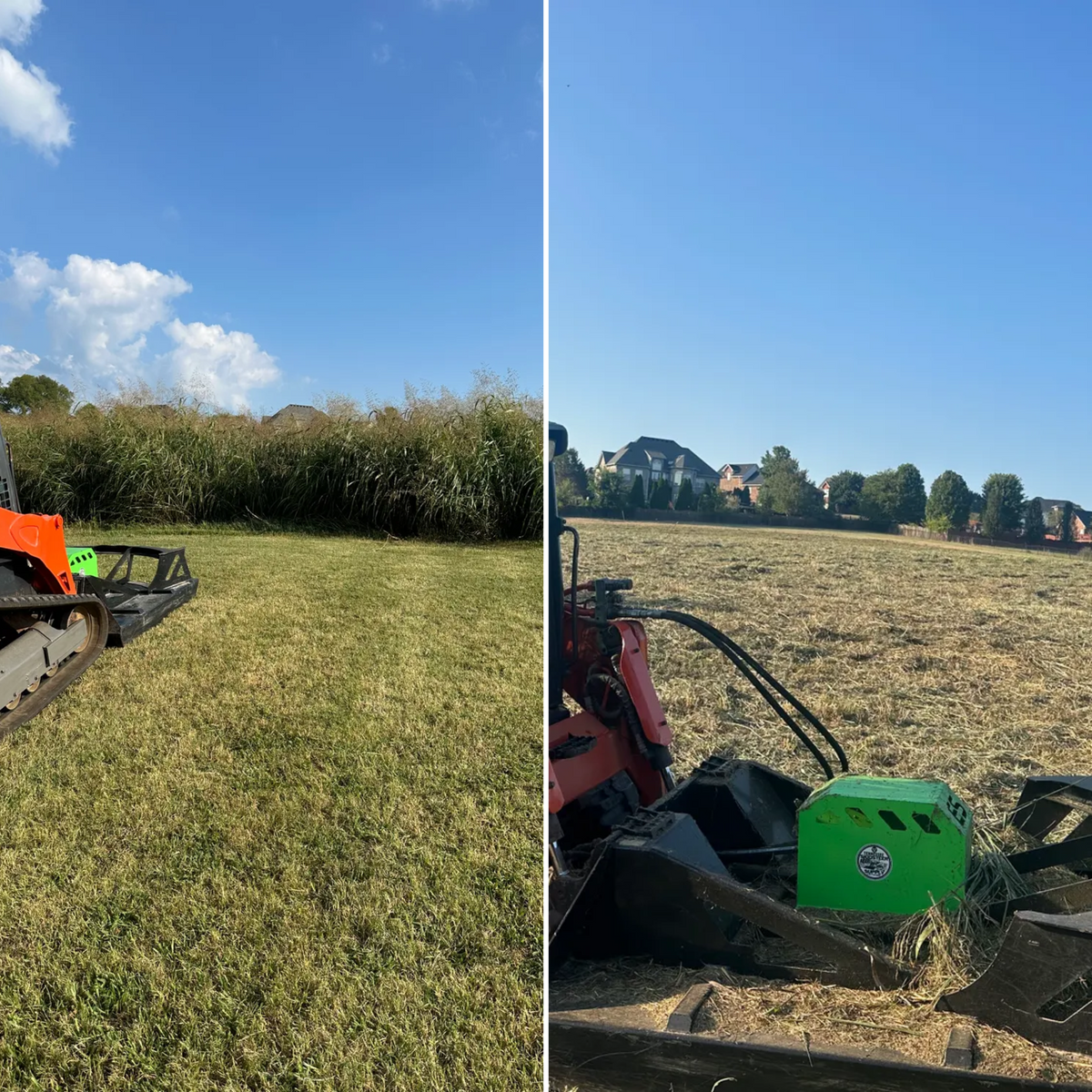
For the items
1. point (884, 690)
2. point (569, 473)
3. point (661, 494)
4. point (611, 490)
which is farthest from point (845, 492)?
point (569, 473)

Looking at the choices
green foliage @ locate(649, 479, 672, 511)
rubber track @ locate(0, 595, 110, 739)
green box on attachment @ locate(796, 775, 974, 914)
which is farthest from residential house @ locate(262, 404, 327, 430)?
green box on attachment @ locate(796, 775, 974, 914)

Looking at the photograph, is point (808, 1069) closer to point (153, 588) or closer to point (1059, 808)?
point (1059, 808)

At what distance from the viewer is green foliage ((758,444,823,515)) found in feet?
70.1

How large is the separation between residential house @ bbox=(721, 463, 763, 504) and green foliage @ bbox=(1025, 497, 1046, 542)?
5.80 metres

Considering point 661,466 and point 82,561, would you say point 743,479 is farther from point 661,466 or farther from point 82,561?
point 82,561

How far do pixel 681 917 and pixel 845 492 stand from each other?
21.8 meters

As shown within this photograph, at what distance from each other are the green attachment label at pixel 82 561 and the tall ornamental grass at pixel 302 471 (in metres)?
6.03

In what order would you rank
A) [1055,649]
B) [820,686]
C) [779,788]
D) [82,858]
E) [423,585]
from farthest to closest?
[423,585] < [1055,649] < [820,686] < [779,788] < [82,858]

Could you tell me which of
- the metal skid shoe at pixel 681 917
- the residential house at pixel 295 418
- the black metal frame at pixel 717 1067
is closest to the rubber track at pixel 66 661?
the metal skid shoe at pixel 681 917

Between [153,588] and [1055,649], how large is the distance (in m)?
6.87

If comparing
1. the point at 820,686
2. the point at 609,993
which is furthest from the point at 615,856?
the point at 820,686

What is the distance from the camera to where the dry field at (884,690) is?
215 cm

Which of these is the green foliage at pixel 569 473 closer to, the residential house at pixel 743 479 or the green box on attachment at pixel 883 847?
the green box on attachment at pixel 883 847

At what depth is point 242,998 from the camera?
2324 mm
